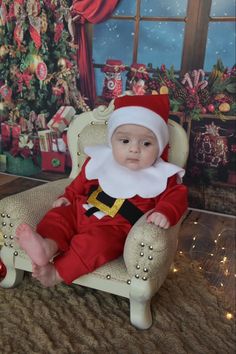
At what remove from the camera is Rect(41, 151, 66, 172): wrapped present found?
11.0 ft

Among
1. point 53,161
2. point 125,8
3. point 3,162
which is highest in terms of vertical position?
point 125,8

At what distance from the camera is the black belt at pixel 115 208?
5.46ft

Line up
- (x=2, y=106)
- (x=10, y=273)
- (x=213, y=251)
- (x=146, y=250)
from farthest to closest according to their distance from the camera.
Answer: (x=2, y=106) < (x=213, y=251) < (x=10, y=273) < (x=146, y=250)

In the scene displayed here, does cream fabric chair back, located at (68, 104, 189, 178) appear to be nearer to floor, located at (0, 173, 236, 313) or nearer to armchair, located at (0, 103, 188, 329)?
armchair, located at (0, 103, 188, 329)

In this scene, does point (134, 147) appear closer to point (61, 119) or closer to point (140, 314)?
point (140, 314)

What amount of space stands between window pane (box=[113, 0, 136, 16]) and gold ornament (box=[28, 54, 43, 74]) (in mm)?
749

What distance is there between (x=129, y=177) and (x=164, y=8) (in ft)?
5.50

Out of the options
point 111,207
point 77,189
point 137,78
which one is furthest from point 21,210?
point 137,78

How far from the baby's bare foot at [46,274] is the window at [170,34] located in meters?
1.88

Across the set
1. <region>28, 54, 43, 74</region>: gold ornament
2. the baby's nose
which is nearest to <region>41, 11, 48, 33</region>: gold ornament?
<region>28, 54, 43, 74</region>: gold ornament

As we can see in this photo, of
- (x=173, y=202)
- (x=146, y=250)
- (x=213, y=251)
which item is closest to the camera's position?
(x=146, y=250)

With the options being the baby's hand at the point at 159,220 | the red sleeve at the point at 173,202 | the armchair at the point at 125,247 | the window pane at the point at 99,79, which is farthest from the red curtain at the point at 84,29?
the baby's hand at the point at 159,220

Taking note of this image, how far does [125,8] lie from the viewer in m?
2.90

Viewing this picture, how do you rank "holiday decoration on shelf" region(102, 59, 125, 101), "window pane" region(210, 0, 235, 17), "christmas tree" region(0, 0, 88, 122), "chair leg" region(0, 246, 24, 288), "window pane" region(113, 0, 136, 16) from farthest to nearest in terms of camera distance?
"christmas tree" region(0, 0, 88, 122) < "holiday decoration on shelf" region(102, 59, 125, 101) < "window pane" region(113, 0, 136, 16) < "window pane" region(210, 0, 235, 17) < "chair leg" region(0, 246, 24, 288)
